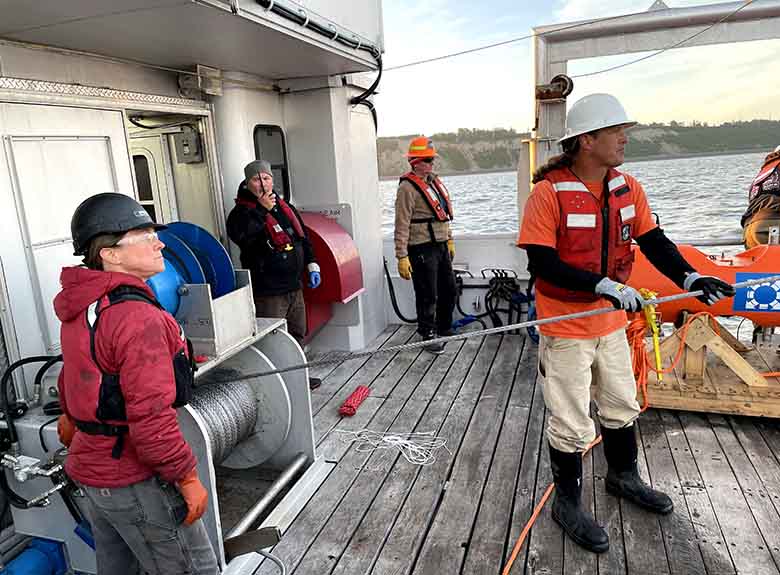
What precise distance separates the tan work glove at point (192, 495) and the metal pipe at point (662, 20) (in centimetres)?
466

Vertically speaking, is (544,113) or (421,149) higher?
(544,113)

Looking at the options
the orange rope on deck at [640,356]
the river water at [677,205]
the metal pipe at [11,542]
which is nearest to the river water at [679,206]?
the river water at [677,205]

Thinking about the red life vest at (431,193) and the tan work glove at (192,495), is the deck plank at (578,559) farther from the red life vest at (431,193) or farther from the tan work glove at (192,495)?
the red life vest at (431,193)

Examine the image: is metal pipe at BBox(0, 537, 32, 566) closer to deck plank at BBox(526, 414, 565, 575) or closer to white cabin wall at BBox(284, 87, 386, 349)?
deck plank at BBox(526, 414, 565, 575)

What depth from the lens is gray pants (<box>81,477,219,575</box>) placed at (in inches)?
75.1

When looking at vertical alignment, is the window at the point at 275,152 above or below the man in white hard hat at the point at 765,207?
above

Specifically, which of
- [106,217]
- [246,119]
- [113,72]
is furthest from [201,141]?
[106,217]

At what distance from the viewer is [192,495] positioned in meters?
1.88

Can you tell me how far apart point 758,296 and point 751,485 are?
1372 mm

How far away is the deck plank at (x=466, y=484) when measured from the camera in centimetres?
271

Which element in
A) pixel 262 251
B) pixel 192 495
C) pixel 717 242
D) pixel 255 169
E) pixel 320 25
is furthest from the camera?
pixel 717 242

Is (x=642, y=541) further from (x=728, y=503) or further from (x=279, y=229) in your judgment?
(x=279, y=229)

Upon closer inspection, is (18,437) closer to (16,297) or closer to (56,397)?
(56,397)

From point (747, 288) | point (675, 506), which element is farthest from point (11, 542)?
point (747, 288)
